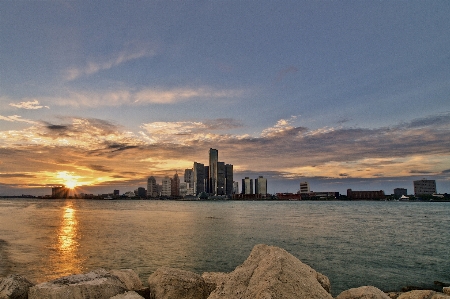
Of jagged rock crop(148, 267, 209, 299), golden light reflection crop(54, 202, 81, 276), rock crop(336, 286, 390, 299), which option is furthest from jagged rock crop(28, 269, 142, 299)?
golden light reflection crop(54, 202, 81, 276)

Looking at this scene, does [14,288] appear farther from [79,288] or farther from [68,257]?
[68,257]

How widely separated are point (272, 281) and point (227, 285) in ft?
4.14

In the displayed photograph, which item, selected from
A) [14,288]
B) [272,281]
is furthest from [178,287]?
[14,288]

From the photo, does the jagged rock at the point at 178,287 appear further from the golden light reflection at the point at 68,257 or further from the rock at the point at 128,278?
the golden light reflection at the point at 68,257

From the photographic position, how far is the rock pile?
20.2 feet

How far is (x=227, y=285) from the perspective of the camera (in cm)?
691

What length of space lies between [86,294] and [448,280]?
25.7m

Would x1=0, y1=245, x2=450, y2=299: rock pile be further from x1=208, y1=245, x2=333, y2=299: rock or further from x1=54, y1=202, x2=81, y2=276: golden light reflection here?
x1=54, y1=202, x2=81, y2=276: golden light reflection

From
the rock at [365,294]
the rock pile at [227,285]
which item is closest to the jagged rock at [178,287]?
the rock pile at [227,285]

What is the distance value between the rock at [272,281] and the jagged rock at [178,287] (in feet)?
10.3

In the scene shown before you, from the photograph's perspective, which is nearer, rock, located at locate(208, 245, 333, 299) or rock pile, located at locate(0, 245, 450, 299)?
rock, located at locate(208, 245, 333, 299)

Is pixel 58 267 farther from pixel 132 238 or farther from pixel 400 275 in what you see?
pixel 400 275

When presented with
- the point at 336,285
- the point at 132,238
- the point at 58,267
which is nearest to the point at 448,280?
the point at 336,285

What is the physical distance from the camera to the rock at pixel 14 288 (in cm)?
1025
